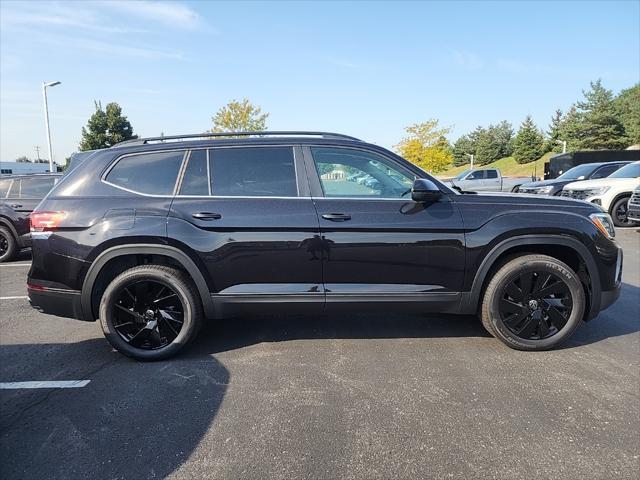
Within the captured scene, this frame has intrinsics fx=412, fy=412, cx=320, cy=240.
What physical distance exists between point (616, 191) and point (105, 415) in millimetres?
12197

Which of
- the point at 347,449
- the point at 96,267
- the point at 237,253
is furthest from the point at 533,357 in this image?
the point at 96,267

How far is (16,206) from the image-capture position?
8.08 metres

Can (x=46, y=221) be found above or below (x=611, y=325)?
above

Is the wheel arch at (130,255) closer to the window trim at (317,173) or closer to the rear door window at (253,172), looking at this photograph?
the rear door window at (253,172)

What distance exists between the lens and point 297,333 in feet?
13.3

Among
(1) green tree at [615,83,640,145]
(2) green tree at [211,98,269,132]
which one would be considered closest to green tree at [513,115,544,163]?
(1) green tree at [615,83,640,145]

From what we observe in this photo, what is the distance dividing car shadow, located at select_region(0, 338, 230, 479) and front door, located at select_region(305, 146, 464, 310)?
4.29 feet

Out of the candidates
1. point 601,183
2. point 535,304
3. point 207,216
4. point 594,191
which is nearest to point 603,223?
point 535,304

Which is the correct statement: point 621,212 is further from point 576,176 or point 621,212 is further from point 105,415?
point 105,415

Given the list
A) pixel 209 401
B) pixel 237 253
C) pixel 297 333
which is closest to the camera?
pixel 209 401

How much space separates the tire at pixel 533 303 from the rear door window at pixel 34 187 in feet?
28.1

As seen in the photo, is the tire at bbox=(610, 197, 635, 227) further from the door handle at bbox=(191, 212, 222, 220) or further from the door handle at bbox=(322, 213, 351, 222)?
the door handle at bbox=(191, 212, 222, 220)

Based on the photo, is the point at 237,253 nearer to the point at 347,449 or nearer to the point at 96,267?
the point at 96,267

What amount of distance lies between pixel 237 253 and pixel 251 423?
51.1 inches
